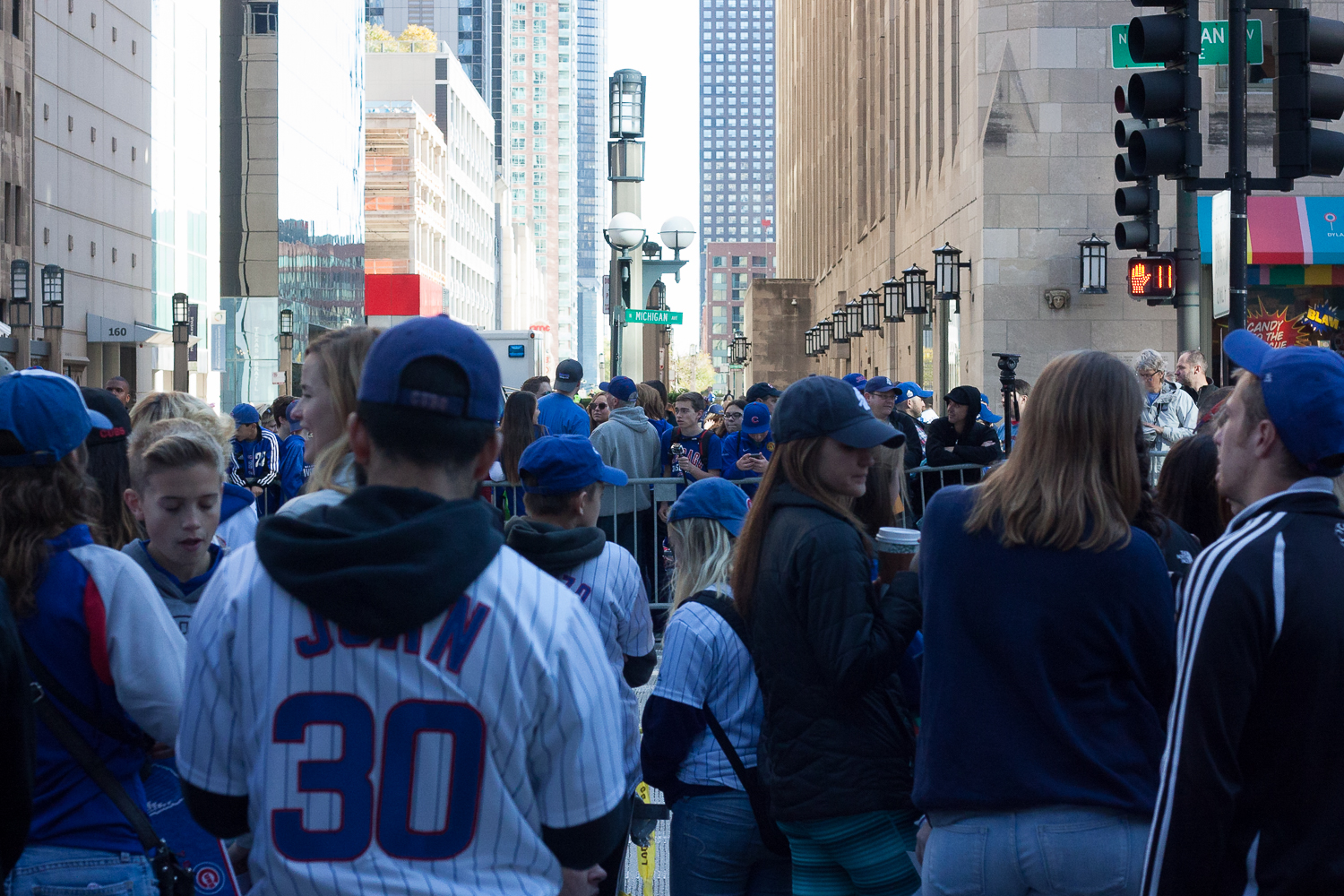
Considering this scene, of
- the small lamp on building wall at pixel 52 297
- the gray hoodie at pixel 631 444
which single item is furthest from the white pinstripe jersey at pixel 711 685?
the small lamp on building wall at pixel 52 297

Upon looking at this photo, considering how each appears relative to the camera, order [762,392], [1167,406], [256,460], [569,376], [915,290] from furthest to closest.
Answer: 1. [915,290]
2. [762,392]
3. [569,376]
4. [1167,406]
5. [256,460]

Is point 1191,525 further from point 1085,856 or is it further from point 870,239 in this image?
point 870,239

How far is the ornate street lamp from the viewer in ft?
126

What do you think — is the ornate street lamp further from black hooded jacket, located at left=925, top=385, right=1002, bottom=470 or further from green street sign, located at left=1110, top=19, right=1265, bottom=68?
green street sign, located at left=1110, top=19, right=1265, bottom=68

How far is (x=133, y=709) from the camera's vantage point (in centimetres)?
294

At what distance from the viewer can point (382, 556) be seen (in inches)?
80.0

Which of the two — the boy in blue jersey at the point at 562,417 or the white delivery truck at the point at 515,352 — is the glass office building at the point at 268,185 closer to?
the white delivery truck at the point at 515,352

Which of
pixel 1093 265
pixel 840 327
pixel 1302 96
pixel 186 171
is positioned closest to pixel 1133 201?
pixel 1302 96

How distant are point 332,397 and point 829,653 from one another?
153 centimetres

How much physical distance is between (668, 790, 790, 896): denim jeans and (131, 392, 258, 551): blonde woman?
1.54 meters

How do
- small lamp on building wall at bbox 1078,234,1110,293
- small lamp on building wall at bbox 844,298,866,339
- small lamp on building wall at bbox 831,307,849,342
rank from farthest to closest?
1. small lamp on building wall at bbox 831,307,849,342
2. small lamp on building wall at bbox 844,298,866,339
3. small lamp on building wall at bbox 1078,234,1110,293

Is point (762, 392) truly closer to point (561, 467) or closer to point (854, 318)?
point (561, 467)

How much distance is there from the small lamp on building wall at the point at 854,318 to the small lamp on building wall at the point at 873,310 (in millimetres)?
3489

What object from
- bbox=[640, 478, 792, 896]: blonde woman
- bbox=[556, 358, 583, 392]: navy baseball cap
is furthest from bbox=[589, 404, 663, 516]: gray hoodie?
bbox=[640, 478, 792, 896]: blonde woman
